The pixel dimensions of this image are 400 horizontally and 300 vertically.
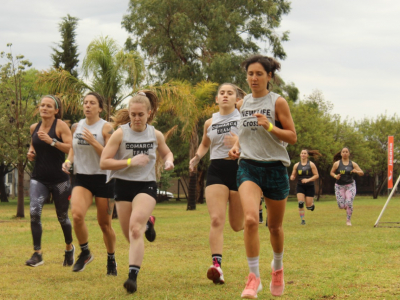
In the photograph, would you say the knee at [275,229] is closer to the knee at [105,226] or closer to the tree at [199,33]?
the knee at [105,226]

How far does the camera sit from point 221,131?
23.3 ft

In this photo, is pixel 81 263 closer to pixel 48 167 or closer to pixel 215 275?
pixel 48 167

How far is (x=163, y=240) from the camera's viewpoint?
12414mm

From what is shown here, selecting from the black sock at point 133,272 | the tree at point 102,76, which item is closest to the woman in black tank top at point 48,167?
the black sock at point 133,272

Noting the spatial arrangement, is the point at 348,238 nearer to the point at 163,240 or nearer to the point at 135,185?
the point at 163,240

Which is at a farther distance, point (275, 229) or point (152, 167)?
point (152, 167)

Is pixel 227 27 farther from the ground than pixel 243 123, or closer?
farther from the ground

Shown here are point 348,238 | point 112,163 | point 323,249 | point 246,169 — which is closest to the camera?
point 246,169

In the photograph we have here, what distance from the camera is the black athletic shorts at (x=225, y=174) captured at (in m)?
6.95

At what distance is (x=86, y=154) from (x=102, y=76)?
14.3 m

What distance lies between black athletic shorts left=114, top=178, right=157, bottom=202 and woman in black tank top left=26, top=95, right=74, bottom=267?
1728 mm

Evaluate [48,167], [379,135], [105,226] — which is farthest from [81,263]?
[379,135]

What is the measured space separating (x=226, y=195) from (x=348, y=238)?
19.8 ft

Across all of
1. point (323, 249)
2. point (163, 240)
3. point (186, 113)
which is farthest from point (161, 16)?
point (323, 249)
